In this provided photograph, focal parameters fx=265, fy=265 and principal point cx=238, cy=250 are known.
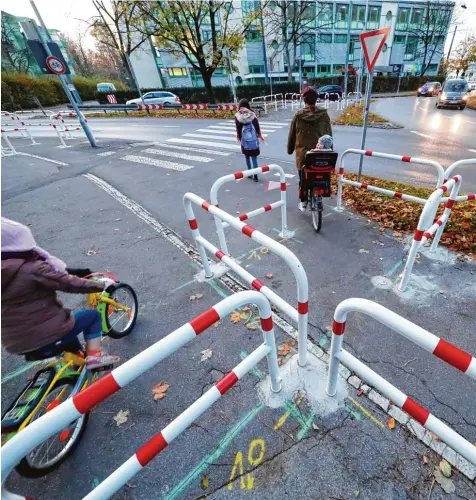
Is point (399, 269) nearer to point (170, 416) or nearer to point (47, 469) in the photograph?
point (170, 416)

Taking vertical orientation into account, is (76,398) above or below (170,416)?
above

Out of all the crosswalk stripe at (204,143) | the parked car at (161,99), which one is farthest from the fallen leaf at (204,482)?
the parked car at (161,99)

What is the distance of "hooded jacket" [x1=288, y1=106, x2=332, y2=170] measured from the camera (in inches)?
191

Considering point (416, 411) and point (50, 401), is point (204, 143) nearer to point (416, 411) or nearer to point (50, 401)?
point (50, 401)

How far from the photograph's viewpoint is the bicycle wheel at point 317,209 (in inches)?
182

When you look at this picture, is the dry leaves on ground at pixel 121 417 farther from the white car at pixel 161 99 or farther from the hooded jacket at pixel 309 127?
the white car at pixel 161 99

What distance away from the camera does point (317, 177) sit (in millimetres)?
4523

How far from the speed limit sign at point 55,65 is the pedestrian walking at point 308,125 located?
10130 millimetres

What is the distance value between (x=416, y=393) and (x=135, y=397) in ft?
8.34

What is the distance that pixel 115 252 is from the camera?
480 cm

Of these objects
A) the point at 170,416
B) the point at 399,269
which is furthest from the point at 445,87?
the point at 170,416

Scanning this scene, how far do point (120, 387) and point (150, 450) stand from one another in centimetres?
49

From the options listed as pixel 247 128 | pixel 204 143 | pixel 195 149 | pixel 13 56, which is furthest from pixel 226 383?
pixel 13 56

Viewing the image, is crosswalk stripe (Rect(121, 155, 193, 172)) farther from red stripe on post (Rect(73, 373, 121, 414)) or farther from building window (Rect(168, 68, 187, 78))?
building window (Rect(168, 68, 187, 78))
